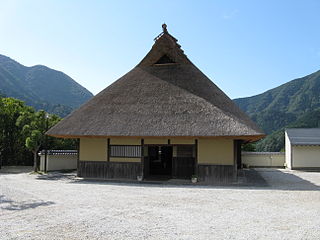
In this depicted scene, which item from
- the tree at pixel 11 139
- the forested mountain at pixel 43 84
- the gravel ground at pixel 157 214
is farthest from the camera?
the forested mountain at pixel 43 84

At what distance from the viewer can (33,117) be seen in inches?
760

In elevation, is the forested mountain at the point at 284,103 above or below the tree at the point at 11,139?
above

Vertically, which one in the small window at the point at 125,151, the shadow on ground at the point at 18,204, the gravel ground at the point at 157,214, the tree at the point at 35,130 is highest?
the tree at the point at 35,130

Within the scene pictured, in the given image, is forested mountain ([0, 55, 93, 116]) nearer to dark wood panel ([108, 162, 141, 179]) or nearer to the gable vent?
the gable vent

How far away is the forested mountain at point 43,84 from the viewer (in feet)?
338

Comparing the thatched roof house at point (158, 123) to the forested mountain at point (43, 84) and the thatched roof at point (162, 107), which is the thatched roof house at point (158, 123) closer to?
the thatched roof at point (162, 107)

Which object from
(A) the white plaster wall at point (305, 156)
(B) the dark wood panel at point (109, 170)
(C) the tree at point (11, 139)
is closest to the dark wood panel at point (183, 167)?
(B) the dark wood panel at point (109, 170)

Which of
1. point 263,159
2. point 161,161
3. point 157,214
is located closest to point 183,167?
point 161,161

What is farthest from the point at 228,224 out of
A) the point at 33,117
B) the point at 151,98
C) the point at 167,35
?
the point at 33,117

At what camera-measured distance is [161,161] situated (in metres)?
17.2

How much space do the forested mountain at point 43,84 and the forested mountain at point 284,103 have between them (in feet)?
196

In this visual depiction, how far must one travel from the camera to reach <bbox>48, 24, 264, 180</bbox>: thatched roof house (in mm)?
12797

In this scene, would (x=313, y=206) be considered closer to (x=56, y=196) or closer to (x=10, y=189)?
(x=56, y=196)

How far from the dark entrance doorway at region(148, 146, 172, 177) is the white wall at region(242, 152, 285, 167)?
27.8 feet
